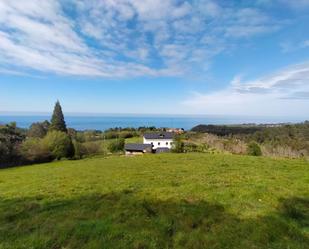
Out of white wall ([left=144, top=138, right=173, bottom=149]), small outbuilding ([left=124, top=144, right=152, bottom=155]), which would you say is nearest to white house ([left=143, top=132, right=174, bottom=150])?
white wall ([left=144, top=138, right=173, bottom=149])

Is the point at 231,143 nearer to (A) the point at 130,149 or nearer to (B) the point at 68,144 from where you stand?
(A) the point at 130,149

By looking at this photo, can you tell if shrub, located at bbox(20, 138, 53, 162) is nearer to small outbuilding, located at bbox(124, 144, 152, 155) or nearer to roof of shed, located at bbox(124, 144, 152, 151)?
small outbuilding, located at bbox(124, 144, 152, 155)

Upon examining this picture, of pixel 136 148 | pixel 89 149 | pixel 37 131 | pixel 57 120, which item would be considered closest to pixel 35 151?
pixel 89 149

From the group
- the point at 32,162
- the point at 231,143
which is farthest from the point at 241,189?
the point at 32,162

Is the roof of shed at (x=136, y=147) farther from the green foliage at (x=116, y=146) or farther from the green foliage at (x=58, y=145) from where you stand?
the green foliage at (x=58, y=145)

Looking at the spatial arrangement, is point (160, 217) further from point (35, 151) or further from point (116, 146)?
point (116, 146)
